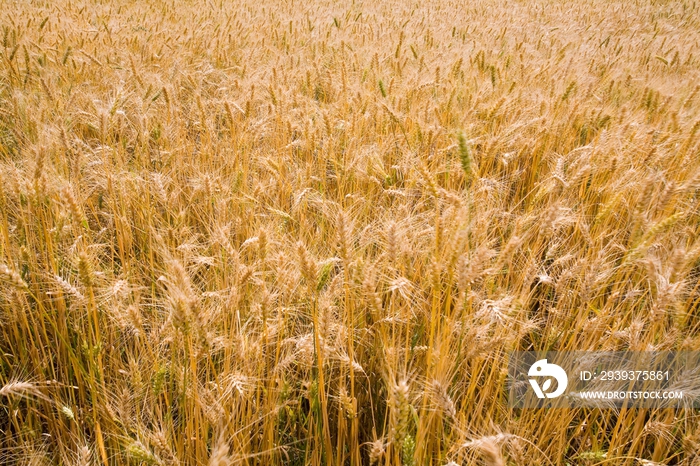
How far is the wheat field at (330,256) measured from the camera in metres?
1.01

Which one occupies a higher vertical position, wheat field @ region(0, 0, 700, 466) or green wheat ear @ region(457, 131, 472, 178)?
green wheat ear @ region(457, 131, 472, 178)

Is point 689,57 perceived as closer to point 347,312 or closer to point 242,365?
point 347,312

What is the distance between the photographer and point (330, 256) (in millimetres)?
1414

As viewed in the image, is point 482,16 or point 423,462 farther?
point 482,16

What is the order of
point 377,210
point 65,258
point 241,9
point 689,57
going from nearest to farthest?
point 65,258
point 377,210
point 689,57
point 241,9

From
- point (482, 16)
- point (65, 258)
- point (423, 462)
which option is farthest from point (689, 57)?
point (65, 258)

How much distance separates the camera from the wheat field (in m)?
1.01

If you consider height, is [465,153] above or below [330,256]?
above

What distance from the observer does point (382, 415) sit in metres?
1.21

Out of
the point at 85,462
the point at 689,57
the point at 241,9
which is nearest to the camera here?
the point at 85,462

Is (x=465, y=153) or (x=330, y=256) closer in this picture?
(x=465, y=153)

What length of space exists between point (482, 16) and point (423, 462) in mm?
7875

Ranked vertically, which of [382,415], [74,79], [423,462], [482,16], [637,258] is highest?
[482,16]

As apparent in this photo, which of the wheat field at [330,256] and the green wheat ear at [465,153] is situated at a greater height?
the green wheat ear at [465,153]
